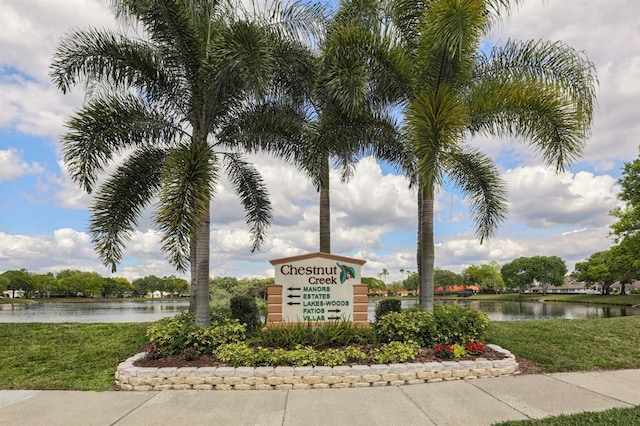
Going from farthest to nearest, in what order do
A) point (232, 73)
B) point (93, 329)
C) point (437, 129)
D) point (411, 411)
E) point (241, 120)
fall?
point (93, 329) → point (241, 120) → point (232, 73) → point (437, 129) → point (411, 411)

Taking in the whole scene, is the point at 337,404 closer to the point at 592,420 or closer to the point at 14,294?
the point at 592,420

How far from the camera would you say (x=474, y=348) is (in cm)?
738

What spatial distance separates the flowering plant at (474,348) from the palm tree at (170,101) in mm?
5355

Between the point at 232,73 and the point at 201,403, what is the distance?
6064mm

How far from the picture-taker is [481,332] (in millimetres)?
8031

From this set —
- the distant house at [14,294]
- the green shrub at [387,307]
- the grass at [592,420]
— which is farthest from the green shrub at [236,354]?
the distant house at [14,294]

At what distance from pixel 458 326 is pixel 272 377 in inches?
153

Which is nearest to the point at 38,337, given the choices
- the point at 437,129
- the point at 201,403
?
the point at 201,403

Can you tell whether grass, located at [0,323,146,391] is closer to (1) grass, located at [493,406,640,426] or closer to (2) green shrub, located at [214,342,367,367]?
(2) green shrub, located at [214,342,367,367]

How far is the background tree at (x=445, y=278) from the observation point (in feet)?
260

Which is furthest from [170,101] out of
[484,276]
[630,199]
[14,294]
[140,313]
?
[484,276]

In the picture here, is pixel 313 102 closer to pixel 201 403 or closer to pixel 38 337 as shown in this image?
pixel 201 403

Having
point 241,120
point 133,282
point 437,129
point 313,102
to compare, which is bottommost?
point 133,282

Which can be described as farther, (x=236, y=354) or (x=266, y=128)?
(x=266, y=128)
